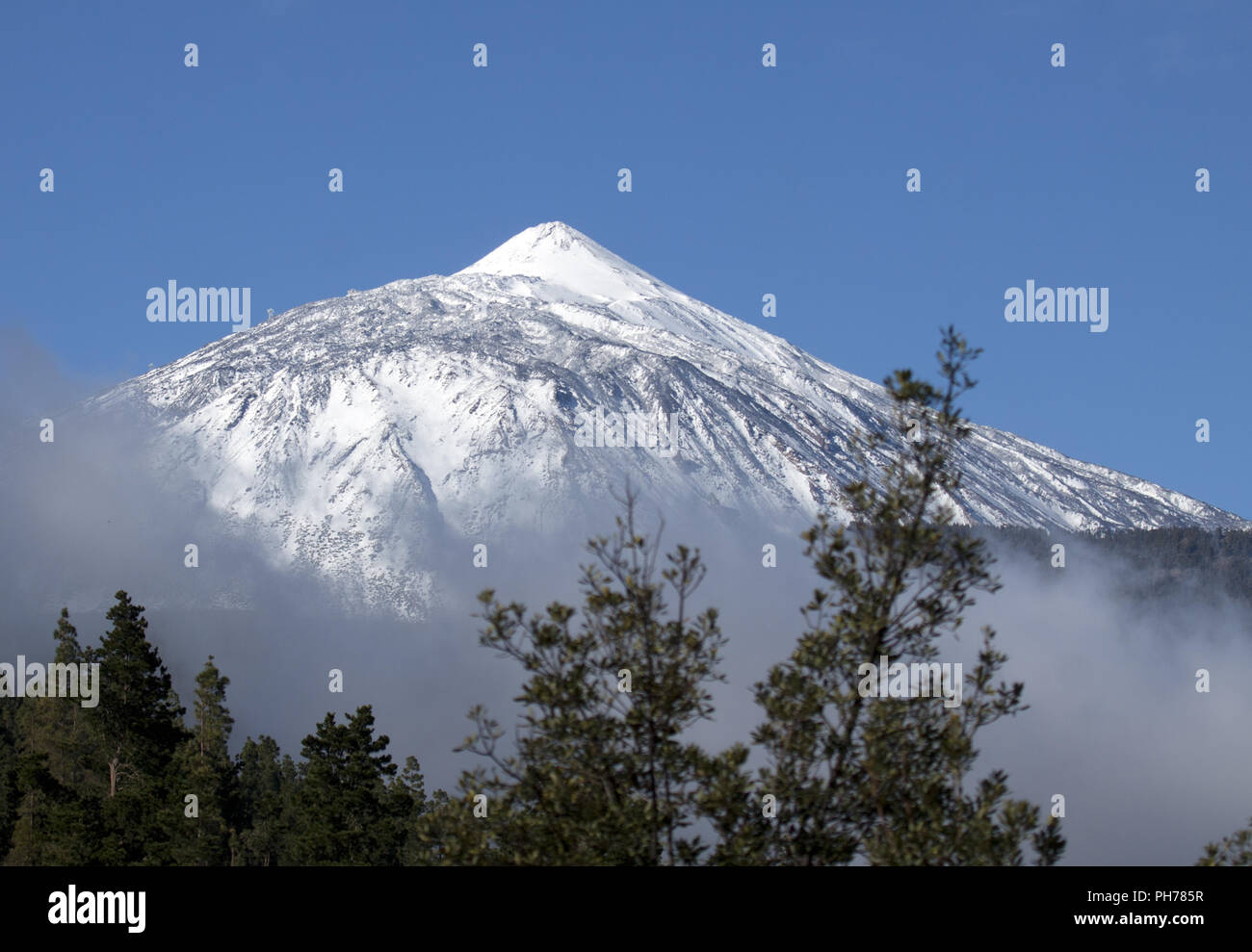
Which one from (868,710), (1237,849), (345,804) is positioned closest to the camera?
(868,710)

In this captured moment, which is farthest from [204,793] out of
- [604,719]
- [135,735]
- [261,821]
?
[604,719]

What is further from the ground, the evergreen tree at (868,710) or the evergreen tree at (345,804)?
the evergreen tree at (868,710)

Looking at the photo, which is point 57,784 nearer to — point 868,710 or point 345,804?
point 345,804

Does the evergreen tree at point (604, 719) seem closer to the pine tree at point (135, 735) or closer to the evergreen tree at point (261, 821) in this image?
the pine tree at point (135, 735)

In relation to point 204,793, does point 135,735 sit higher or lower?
higher

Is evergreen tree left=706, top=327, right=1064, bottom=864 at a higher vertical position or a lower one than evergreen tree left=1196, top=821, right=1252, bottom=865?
higher

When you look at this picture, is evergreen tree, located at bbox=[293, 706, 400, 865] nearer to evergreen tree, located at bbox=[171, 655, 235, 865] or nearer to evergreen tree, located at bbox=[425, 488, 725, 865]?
evergreen tree, located at bbox=[171, 655, 235, 865]

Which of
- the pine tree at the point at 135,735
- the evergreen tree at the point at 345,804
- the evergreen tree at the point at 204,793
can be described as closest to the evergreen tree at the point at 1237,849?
the evergreen tree at the point at 345,804

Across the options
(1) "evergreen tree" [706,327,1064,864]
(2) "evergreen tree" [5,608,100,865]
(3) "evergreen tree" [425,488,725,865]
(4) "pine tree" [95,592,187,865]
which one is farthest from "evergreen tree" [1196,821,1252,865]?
(4) "pine tree" [95,592,187,865]

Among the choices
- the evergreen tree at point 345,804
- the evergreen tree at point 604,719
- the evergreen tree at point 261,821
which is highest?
the evergreen tree at point 604,719

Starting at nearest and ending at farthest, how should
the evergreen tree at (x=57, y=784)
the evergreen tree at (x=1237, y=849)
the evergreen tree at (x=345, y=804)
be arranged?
the evergreen tree at (x=1237, y=849) < the evergreen tree at (x=57, y=784) < the evergreen tree at (x=345, y=804)
